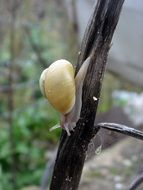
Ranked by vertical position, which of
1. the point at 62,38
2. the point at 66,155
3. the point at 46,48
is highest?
the point at 66,155

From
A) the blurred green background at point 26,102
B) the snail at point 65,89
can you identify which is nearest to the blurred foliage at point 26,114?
the blurred green background at point 26,102

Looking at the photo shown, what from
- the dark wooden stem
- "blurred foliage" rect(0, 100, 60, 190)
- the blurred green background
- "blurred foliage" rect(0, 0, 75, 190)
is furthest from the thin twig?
"blurred foliage" rect(0, 100, 60, 190)

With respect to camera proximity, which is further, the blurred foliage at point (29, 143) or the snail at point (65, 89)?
the blurred foliage at point (29, 143)

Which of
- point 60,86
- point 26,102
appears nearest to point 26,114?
point 26,102

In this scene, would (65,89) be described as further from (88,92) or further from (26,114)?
(26,114)

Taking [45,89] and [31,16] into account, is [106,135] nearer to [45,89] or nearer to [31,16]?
[45,89]

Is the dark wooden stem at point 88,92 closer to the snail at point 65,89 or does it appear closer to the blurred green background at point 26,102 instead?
the snail at point 65,89

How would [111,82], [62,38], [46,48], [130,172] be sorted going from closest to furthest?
[130,172], [111,82], [62,38], [46,48]

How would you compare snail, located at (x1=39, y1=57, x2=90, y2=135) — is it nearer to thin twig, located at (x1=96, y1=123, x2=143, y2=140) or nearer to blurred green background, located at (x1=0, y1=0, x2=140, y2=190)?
thin twig, located at (x1=96, y1=123, x2=143, y2=140)

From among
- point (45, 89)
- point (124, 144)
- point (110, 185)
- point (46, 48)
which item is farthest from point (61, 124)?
point (46, 48)
